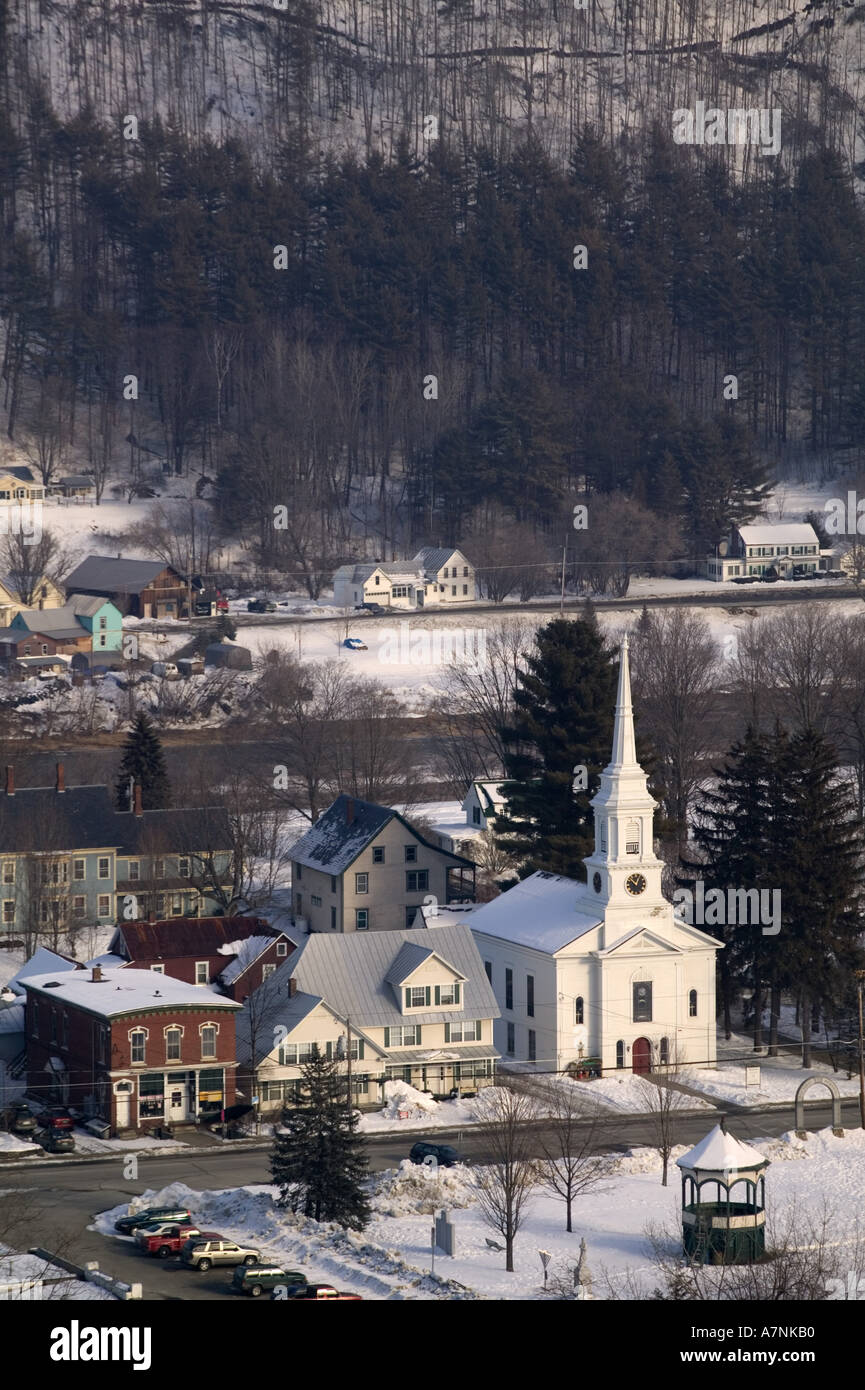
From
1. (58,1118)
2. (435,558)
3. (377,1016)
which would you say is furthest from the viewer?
(435,558)

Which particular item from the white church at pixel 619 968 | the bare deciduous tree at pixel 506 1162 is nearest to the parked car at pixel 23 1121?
the bare deciduous tree at pixel 506 1162

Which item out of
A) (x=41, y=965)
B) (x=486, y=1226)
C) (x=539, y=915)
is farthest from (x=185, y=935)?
(x=486, y=1226)

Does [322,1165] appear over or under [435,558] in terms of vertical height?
under

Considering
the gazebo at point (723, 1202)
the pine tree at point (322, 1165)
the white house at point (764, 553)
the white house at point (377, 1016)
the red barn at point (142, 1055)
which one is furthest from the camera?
the white house at point (764, 553)

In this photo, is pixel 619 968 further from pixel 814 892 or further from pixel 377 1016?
pixel 377 1016

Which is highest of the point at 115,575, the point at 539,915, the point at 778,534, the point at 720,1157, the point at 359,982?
the point at 778,534

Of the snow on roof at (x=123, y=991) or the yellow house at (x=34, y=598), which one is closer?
the snow on roof at (x=123, y=991)

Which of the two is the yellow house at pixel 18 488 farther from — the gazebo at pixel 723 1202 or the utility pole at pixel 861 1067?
the gazebo at pixel 723 1202
